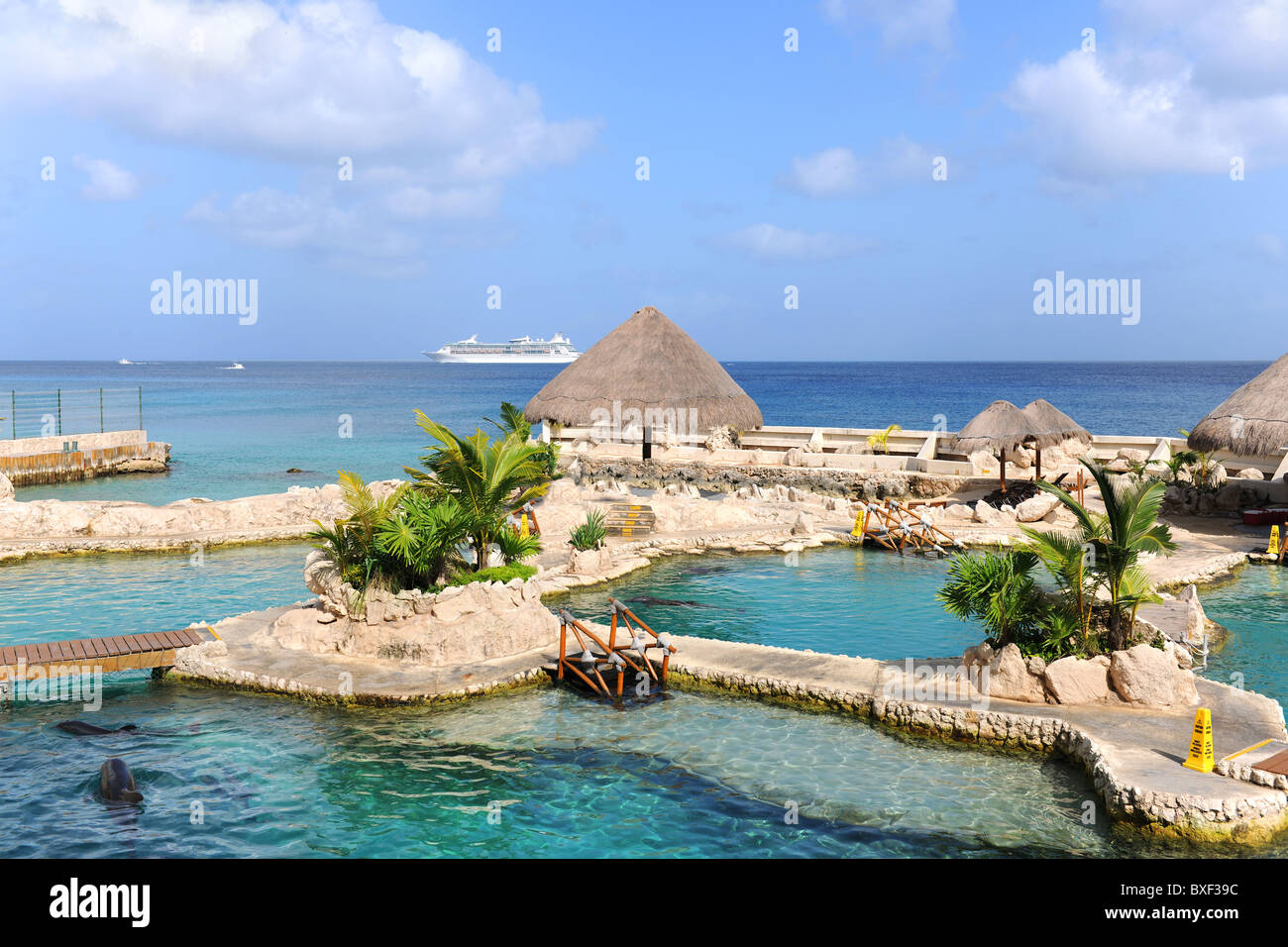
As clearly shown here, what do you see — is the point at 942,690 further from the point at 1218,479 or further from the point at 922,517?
the point at 1218,479

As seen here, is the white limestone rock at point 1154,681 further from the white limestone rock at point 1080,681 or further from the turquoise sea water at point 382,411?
the turquoise sea water at point 382,411

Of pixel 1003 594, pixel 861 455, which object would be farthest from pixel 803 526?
pixel 1003 594

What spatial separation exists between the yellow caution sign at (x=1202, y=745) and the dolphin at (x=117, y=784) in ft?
33.1

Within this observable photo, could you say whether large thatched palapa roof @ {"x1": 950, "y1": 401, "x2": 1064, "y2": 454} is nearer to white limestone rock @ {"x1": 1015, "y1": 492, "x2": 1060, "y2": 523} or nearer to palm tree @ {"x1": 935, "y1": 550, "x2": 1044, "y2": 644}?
white limestone rock @ {"x1": 1015, "y1": 492, "x2": 1060, "y2": 523}

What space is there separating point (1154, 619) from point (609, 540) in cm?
1130

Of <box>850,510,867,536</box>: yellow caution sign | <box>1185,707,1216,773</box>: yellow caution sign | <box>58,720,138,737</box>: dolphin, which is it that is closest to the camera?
<box>1185,707,1216,773</box>: yellow caution sign

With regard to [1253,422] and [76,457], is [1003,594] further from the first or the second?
[76,457]

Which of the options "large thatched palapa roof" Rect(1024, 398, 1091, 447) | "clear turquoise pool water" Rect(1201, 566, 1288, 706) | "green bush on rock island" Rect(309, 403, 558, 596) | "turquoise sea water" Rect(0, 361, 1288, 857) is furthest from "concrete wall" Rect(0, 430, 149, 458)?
"clear turquoise pool water" Rect(1201, 566, 1288, 706)

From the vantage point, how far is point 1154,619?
13719mm

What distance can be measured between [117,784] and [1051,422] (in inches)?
1091

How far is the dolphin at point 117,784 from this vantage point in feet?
31.0

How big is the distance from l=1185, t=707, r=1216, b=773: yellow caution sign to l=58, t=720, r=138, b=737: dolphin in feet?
37.3

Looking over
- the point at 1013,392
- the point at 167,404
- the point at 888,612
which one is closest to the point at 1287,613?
the point at 888,612

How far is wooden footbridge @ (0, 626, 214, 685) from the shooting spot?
12266 mm
